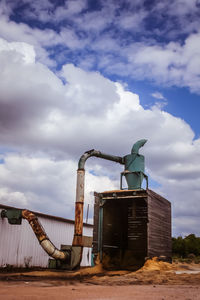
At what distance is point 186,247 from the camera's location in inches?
1718

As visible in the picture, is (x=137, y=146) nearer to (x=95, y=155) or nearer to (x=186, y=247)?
(x=95, y=155)

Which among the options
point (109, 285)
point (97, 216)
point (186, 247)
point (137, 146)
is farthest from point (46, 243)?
point (186, 247)

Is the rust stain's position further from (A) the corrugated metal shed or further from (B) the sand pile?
(A) the corrugated metal shed

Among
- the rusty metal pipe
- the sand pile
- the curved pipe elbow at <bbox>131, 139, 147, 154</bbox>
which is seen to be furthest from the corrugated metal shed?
the curved pipe elbow at <bbox>131, 139, 147, 154</bbox>

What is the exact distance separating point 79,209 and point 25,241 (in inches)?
206

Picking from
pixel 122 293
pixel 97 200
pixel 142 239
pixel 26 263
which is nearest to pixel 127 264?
pixel 142 239

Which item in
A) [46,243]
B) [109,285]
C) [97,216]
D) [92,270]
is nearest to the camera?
[109,285]

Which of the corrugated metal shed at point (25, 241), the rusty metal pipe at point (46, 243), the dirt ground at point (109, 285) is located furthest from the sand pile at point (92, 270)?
the corrugated metal shed at point (25, 241)

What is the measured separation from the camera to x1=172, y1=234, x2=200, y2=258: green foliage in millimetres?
43156

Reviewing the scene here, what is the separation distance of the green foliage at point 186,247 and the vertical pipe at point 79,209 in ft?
88.9

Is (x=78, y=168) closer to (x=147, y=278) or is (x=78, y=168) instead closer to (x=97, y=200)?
(x=97, y=200)

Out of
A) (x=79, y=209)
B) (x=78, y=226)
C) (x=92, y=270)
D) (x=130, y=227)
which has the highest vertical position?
(x=79, y=209)

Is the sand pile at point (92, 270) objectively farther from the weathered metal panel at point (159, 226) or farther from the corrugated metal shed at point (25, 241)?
the corrugated metal shed at point (25, 241)

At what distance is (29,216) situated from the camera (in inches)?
792
